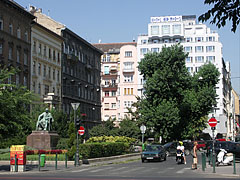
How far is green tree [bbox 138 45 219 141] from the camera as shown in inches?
2131

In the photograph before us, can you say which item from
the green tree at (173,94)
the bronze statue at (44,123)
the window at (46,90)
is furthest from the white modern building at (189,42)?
the bronze statue at (44,123)

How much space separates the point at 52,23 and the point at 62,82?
9.75m

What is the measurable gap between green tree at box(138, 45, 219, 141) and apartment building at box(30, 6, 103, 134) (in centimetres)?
2058

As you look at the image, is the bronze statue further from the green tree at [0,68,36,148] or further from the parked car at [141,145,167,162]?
the green tree at [0,68,36,148]

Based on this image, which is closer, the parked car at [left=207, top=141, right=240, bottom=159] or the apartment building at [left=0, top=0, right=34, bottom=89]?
the parked car at [left=207, top=141, right=240, bottom=159]

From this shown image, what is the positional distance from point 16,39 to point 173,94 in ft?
70.3

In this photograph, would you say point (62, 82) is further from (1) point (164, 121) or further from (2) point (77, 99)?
(1) point (164, 121)

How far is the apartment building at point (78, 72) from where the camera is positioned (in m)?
73.8

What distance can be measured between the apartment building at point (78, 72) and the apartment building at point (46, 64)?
1.98 meters

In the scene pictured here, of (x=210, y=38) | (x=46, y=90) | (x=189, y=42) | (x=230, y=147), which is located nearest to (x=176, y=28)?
(x=189, y=42)

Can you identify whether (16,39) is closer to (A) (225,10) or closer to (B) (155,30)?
(A) (225,10)

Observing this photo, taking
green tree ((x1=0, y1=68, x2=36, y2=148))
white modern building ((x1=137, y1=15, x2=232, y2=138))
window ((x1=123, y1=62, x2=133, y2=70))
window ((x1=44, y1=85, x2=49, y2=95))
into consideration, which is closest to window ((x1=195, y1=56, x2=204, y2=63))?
white modern building ((x1=137, y1=15, x2=232, y2=138))

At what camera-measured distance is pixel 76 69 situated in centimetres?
7981

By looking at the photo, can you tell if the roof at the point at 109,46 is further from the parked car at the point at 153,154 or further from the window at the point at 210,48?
the parked car at the point at 153,154
